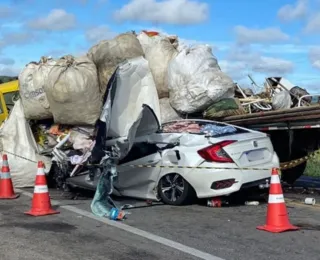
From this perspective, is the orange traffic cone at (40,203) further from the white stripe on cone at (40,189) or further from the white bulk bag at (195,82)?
the white bulk bag at (195,82)

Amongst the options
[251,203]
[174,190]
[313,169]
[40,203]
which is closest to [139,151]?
[174,190]

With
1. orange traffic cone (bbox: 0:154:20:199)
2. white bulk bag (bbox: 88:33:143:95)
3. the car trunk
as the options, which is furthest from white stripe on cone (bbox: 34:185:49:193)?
the car trunk

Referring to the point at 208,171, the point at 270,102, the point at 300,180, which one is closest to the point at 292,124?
the point at 270,102

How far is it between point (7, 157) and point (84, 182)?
210cm

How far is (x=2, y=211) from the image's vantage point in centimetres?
880

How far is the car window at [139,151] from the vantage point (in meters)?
9.45

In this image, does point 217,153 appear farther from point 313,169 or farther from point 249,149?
point 313,169

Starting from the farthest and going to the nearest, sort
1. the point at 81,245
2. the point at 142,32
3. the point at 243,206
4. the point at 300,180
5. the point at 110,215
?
the point at 300,180
the point at 142,32
the point at 243,206
the point at 110,215
the point at 81,245

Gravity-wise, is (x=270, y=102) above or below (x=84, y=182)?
above

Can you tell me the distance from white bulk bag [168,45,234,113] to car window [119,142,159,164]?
153cm

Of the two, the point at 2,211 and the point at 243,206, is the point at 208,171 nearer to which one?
the point at 243,206

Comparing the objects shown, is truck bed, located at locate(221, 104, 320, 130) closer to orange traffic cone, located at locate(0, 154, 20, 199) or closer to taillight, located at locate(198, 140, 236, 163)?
taillight, located at locate(198, 140, 236, 163)

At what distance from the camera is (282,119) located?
10.0 m

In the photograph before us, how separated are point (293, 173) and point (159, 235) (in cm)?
579
